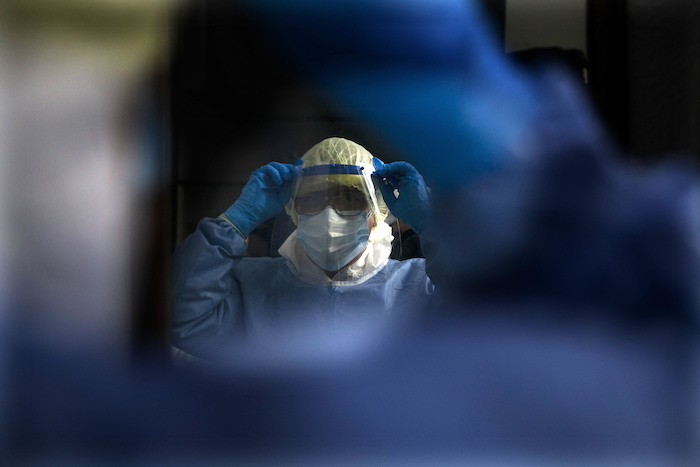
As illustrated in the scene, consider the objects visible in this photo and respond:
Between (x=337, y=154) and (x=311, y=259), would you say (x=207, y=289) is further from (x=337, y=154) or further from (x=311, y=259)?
(x=337, y=154)

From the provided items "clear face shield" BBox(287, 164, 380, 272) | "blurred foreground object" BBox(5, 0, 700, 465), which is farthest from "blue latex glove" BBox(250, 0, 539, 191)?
"clear face shield" BBox(287, 164, 380, 272)

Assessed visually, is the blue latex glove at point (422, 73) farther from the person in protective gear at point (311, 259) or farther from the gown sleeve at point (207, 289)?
the gown sleeve at point (207, 289)

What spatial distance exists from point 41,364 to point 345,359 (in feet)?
1.62

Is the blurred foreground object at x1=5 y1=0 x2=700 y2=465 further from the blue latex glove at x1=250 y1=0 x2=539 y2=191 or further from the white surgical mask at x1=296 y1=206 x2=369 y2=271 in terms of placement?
the white surgical mask at x1=296 y1=206 x2=369 y2=271

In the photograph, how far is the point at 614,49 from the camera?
909 mm

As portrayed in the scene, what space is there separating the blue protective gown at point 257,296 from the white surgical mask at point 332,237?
0.07m

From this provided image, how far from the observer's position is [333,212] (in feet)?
3.60

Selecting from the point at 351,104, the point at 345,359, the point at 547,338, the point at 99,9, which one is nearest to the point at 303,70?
the point at 351,104

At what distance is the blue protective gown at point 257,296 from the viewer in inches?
38.8

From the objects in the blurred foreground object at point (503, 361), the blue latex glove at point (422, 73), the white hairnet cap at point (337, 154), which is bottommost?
the blurred foreground object at point (503, 361)

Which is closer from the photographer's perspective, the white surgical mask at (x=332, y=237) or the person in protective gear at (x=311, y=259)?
the person in protective gear at (x=311, y=259)

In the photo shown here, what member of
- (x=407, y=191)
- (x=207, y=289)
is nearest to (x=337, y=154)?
(x=407, y=191)

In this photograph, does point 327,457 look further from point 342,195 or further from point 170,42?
point 170,42

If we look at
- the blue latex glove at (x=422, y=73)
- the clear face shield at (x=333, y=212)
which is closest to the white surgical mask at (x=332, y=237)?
the clear face shield at (x=333, y=212)
